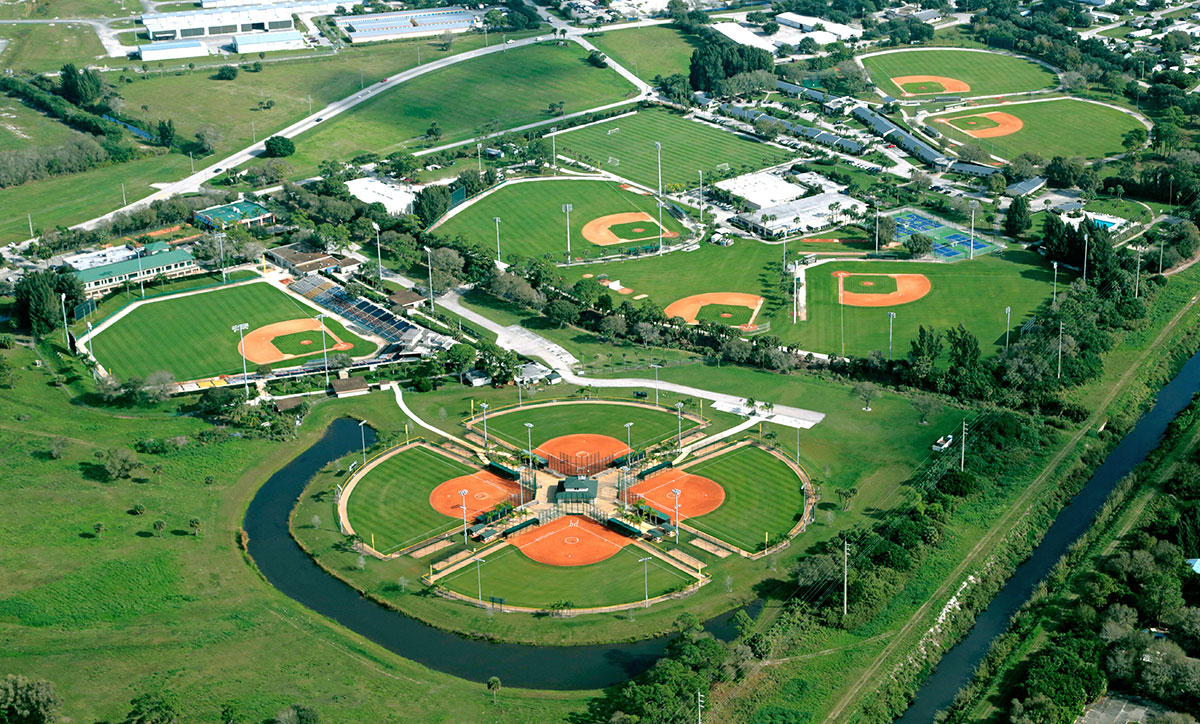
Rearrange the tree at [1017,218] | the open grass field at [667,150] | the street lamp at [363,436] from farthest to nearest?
the open grass field at [667,150]
the tree at [1017,218]
the street lamp at [363,436]

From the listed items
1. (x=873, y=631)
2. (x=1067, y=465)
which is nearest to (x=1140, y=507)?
(x=1067, y=465)

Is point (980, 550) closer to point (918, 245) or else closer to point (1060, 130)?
→ point (918, 245)

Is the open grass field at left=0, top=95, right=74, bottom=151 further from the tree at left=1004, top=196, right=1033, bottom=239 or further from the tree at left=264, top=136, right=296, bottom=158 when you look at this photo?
the tree at left=1004, top=196, right=1033, bottom=239

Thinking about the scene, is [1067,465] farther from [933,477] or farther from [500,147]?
[500,147]

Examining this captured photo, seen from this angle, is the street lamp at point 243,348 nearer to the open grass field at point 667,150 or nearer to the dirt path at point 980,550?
the dirt path at point 980,550

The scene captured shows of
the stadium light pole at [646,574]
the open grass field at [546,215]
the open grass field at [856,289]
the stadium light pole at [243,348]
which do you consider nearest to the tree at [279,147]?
the open grass field at [546,215]

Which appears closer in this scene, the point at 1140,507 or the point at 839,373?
the point at 1140,507
